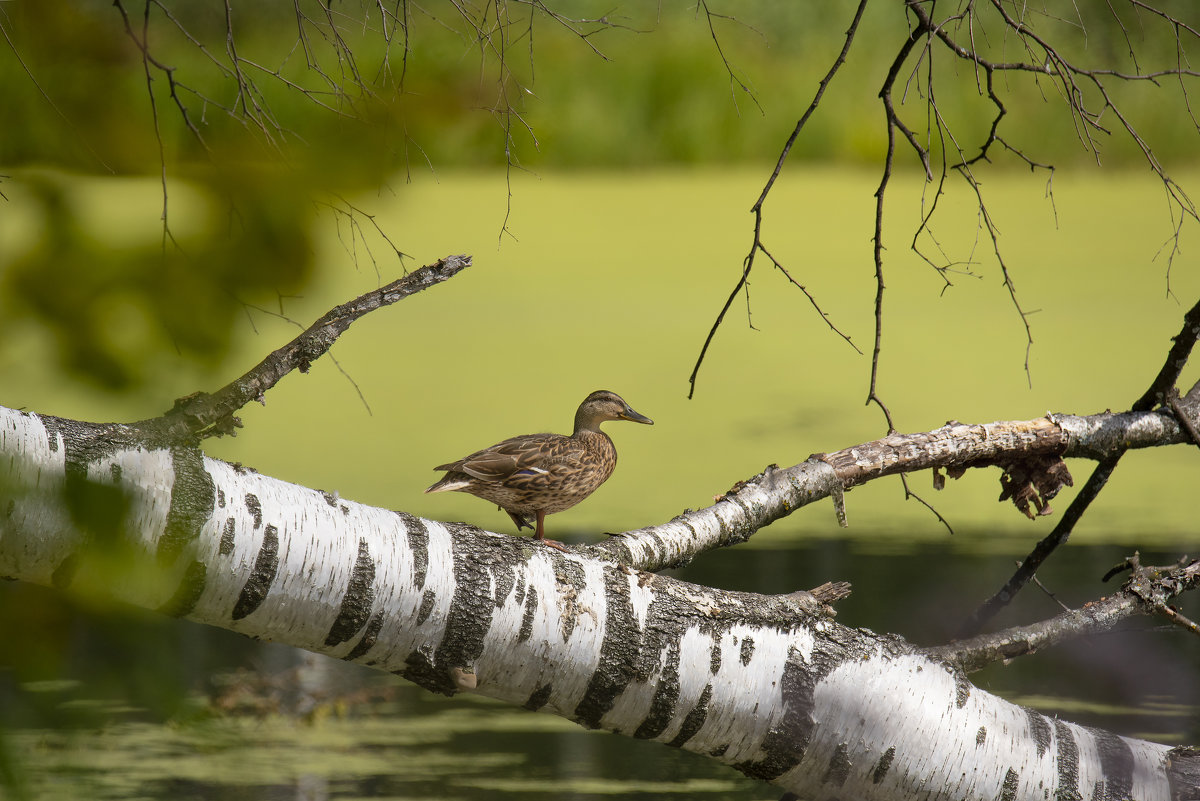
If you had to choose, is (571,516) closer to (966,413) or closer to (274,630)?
(966,413)

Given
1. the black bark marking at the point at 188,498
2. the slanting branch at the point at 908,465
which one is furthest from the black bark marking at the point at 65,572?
the slanting branch at the point at 908,465

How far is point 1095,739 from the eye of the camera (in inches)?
29.9

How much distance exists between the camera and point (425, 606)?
0.61m

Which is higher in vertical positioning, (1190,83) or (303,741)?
(1190,83)

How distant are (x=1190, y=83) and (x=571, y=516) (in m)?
2.71

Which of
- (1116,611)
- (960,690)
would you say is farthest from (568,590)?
(1116,611)

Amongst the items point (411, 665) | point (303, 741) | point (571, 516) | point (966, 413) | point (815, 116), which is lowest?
point (303, 741)

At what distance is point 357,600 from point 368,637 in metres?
0.03

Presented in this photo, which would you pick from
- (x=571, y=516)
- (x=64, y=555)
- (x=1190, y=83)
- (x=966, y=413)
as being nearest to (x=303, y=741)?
(x=571, y=516)

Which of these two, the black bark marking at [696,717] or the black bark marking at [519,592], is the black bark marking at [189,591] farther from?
the black bark marking at [696,717]

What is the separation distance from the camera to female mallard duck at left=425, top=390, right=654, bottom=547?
38.2 inches

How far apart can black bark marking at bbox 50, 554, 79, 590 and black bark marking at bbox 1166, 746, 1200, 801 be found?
2.54ft

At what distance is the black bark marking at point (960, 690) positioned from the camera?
2.34 feet

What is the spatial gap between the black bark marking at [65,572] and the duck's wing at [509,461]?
768 millimetres
